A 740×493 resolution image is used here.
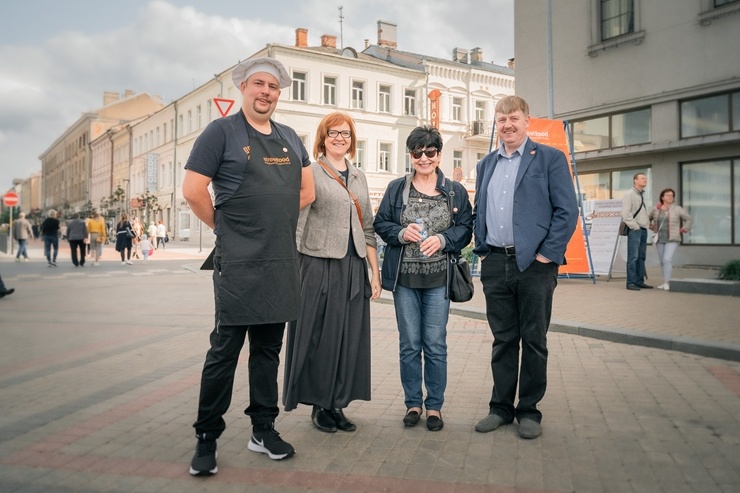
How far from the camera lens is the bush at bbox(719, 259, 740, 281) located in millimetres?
10625

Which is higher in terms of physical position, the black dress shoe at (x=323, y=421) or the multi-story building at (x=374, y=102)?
the multi-story building at (x=374, y=102)

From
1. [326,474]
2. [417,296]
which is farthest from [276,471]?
[417,296]

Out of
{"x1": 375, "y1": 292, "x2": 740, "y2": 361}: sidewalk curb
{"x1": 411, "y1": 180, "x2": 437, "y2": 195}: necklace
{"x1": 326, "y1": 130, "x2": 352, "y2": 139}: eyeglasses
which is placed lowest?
{"x1": 375, "y1": 292, "x2": 740, "y2": 361}: sidewalk curb

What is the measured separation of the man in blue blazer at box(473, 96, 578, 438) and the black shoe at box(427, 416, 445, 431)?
23 centimetres

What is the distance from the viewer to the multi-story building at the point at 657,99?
53.0ft

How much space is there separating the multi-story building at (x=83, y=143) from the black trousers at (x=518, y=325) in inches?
3111

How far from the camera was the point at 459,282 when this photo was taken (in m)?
4.20

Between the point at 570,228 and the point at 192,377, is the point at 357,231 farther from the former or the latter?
the point at 192,377

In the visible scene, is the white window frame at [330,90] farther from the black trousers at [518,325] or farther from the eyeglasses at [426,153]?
the black trousers at [518,325]

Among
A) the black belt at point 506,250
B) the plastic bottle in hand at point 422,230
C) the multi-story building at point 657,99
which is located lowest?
the black belt at point 506,250

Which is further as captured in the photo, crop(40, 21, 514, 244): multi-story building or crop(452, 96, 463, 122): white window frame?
crop(452, 96, 463, 122): white window frame

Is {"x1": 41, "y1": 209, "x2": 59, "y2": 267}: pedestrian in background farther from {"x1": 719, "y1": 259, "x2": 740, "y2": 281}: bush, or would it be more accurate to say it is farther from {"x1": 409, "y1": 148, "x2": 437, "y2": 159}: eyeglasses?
{"x1": 409, "y1": 148, "x2": 437, "y2": 159}: eyeglasses

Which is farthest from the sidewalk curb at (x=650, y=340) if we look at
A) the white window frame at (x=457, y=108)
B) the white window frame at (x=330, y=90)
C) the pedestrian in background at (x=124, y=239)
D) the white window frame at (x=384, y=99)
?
the white window frame at (x=457, y=108)

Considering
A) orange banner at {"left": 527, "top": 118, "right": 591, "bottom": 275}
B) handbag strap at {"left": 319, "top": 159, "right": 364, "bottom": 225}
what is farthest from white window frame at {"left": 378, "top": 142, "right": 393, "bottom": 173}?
handbag strap at {"left": 319, "top": 159, "right": 364, "bottom": 225}
